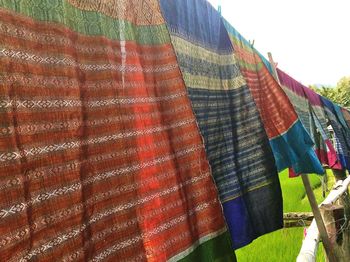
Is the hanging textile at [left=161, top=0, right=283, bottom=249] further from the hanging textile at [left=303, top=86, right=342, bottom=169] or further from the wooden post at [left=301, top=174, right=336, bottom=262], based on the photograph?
the hanging textile at [left=303, top=86, right=342, bottom=169]

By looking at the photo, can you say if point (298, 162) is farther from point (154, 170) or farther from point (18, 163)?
point (18, 163)

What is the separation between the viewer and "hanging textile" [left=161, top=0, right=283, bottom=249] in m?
1.32

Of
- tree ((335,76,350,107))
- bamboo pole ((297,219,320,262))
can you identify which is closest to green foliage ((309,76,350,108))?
tree ((335,76,350,107))

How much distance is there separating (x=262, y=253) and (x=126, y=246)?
3.70 meters

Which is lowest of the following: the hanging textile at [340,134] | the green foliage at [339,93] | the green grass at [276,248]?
the green grass at [276,248]

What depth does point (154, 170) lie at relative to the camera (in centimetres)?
95

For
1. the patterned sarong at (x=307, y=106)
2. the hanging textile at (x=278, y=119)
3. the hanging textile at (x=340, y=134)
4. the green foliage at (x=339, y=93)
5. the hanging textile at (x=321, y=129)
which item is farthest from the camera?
the green foliage at (x=339, y=93)

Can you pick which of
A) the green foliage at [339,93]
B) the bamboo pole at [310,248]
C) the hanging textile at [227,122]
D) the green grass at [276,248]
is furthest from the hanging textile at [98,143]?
the green foliage at [339,93]

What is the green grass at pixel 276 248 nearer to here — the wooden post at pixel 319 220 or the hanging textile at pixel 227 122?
the wooden post at pixel 319 220

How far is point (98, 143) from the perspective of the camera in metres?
0.79

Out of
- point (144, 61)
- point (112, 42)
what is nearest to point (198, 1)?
point (144, 61)

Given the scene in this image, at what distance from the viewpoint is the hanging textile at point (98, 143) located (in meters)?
0.64

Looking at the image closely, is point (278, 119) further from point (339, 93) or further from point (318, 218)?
point (339, 93)

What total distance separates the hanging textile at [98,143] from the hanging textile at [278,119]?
91cm
